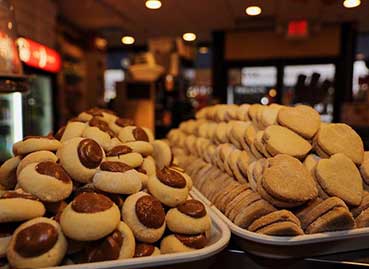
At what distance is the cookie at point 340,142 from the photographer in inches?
39.1

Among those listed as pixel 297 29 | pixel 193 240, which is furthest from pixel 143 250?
pixel 297 29

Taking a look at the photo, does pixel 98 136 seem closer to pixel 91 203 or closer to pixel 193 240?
pixel 91 203

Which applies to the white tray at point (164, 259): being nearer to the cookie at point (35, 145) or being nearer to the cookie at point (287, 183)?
the cookie at point (287, 183)

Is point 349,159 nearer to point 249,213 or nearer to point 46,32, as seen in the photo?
point 249,213

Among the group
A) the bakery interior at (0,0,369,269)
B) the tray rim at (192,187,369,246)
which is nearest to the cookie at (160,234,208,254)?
the tray rim at (192,187,369,246)

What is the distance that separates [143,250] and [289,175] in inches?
16.8

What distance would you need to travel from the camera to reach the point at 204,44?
22.2 feet

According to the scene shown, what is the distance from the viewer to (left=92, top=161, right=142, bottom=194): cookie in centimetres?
80

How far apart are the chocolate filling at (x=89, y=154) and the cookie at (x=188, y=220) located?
0.76 feet

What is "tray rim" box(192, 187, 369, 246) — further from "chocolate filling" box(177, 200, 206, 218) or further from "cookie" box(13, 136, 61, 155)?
"cookie" box(13, 136, 61, 155)

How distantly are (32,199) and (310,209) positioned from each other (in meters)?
0.70

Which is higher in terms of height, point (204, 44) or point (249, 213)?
point (204, 44)

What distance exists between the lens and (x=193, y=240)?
2.58ft

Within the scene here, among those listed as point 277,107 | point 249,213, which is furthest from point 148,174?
point 277,107
